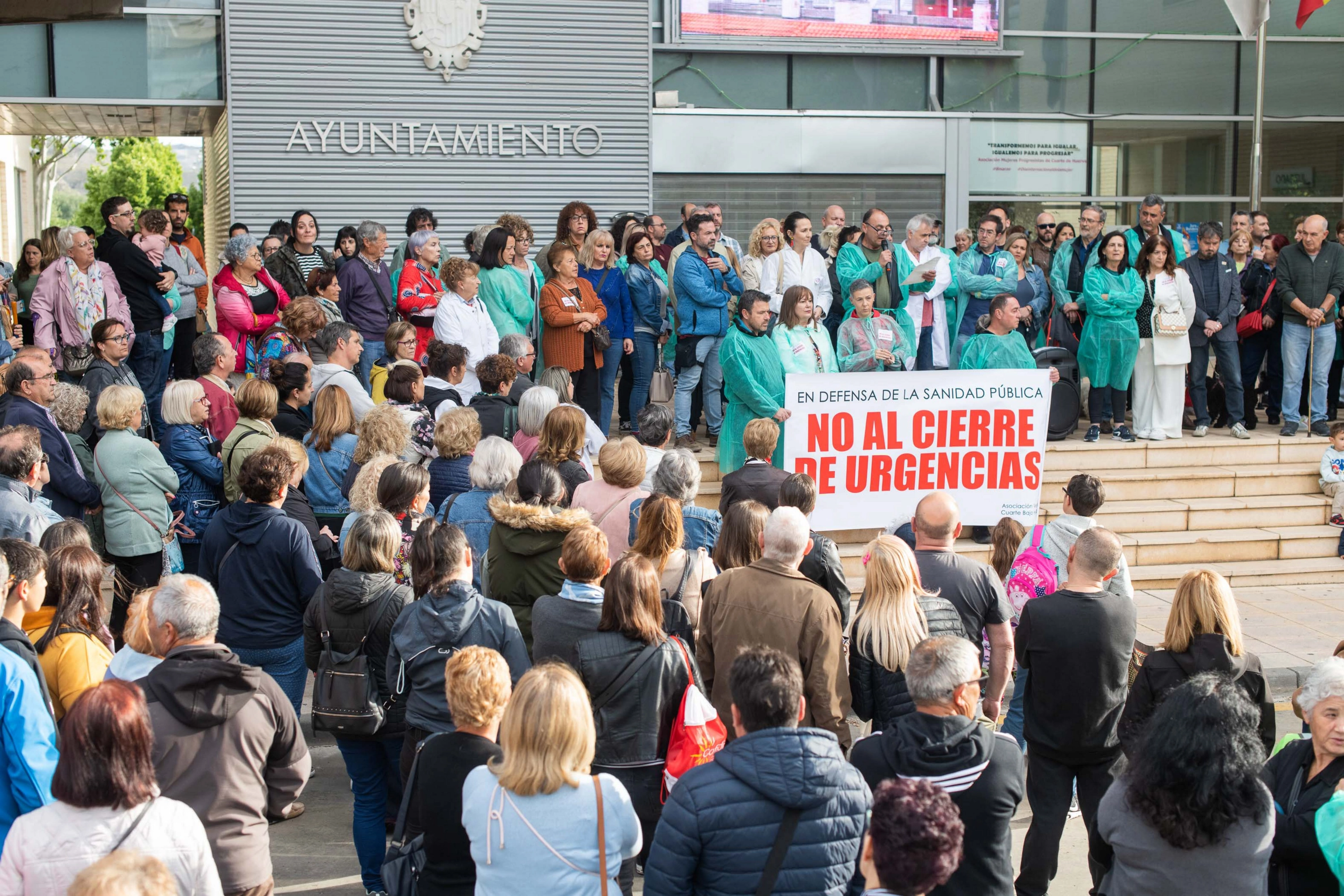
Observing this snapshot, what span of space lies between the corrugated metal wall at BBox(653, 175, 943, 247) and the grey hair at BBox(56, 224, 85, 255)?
26.2 feet

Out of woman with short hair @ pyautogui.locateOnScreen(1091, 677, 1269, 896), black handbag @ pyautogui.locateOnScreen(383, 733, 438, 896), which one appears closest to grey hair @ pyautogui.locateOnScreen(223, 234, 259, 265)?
black handbag @ pyautogui.locateOnScreen(383, 733, 438, 896)

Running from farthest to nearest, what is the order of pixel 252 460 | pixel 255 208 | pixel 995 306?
pixel 255 208 → pixel 995 306 → pixel 252 460

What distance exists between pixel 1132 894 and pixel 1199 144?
17.4m

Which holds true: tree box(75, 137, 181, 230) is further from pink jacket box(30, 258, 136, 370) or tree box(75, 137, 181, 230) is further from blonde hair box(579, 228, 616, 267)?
blonde hair box(579, 228, 616, 267)

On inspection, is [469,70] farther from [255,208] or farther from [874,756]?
[874,756]

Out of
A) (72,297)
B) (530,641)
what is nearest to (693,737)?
(530,641)

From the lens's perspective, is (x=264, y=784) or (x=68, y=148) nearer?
(x=264, y=784)

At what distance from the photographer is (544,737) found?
348 cm

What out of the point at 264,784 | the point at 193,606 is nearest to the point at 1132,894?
the point at 264,784

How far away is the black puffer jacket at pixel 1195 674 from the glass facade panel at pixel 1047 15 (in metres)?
14.5

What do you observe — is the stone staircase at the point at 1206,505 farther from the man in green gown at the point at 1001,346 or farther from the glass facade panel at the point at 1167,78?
the glass facade panel at the point at 1167,78

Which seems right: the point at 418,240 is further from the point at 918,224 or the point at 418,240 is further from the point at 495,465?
the point at 495,465

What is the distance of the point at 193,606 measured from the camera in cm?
411

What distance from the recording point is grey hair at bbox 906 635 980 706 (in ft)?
12.6
